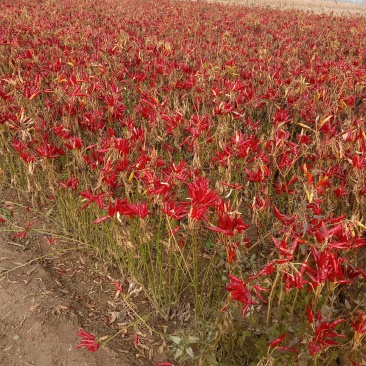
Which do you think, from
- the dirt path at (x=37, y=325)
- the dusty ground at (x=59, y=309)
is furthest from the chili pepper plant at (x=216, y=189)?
the dirt path at (x=37, y=325)

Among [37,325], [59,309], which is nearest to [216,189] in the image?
[59,309]

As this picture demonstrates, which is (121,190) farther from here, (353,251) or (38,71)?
(38,71)

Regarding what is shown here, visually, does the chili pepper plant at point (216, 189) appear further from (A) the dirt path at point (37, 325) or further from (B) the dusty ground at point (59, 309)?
(A) the dirt path at point (37, 325)

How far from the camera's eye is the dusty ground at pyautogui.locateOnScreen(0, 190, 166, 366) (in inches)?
89.5

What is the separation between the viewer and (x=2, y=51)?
5.25m

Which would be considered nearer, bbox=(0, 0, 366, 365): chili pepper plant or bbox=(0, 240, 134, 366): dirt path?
bbox=(0, 0, 366, 365): chili pepper plant

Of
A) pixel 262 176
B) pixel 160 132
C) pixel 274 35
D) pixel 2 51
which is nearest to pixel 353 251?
pixel 262 176

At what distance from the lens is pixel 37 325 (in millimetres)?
2406

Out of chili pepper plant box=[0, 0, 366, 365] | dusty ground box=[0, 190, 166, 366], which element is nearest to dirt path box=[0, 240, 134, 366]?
dusty ground box=[0, 190, 166, 366]

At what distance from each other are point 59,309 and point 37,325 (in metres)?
0.16

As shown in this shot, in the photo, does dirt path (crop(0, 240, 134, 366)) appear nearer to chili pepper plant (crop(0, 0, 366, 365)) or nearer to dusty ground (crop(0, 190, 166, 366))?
dusty ground (crop(0, 190, 166, 366))

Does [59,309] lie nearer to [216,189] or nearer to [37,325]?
[37,325]

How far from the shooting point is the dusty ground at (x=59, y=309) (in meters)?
2.27

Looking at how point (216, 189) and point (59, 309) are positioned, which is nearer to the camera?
point (216, 189)
